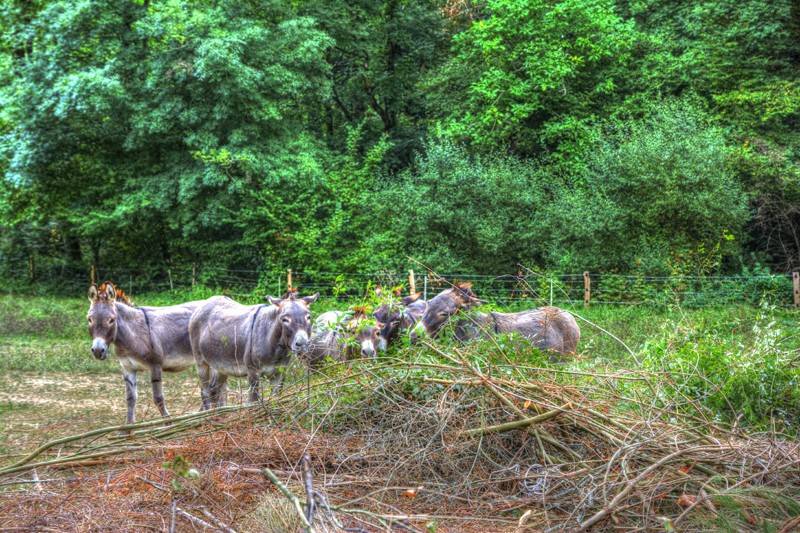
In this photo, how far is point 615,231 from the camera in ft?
62.4

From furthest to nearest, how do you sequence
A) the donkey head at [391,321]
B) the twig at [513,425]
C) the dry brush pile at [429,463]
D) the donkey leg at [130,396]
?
1. the donkey leg at [130,396]
2. the donkey head at [391,321]
3. the twig at [513,425]
4. the dry brush pile at [429,463]

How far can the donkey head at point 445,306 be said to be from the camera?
8663 millimetres

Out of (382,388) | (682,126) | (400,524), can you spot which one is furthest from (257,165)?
(400,524)

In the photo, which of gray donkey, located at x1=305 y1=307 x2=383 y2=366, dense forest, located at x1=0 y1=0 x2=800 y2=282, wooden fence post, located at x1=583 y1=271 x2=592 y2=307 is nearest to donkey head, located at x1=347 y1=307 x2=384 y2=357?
gray donkey, located at x1=305 y1=307 x2=383 y2=366

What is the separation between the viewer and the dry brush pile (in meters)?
4.69

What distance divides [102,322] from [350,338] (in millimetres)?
4103

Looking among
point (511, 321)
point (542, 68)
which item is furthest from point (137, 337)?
point (542, 68)

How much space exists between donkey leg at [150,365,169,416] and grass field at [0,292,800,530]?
16 centimetres

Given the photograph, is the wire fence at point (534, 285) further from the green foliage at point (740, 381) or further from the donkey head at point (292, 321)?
the green foliage at point (740, 381)

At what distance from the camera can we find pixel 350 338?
659cm

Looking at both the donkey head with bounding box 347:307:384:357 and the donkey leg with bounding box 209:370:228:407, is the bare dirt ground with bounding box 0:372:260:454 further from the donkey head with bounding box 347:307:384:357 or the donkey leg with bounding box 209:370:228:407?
the donkey head with bounding box 347:307:384:357

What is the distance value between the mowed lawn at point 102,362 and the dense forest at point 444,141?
3.75 meters

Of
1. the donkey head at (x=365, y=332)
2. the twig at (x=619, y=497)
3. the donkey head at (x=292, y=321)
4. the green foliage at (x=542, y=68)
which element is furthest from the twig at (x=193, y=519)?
the green foliage at (x=542, y=68)

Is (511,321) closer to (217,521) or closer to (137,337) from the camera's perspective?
(137,337)
